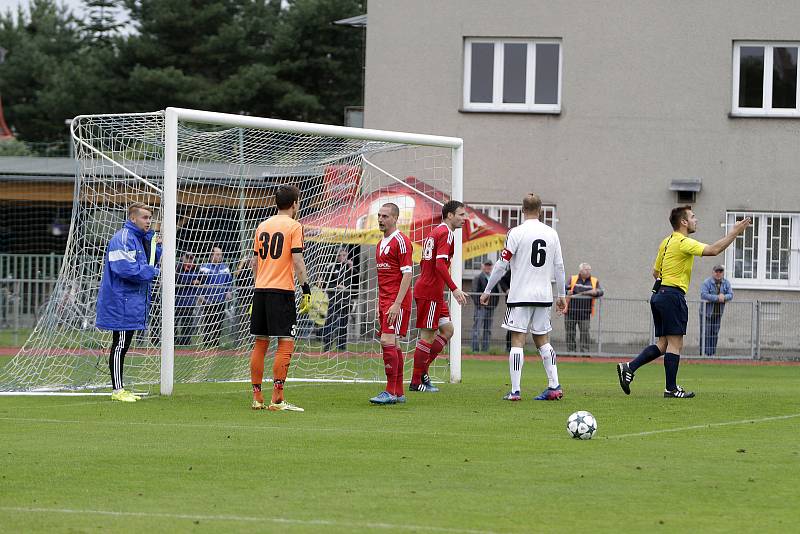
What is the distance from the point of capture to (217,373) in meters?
16.2

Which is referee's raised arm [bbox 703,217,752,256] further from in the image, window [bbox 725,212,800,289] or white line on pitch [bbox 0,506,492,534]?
window [bbox 725,212,800,289]

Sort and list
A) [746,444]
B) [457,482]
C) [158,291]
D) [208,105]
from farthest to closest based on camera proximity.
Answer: [208,105] → [158,291] → [746,444] → [457,482]

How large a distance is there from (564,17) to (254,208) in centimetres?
1169

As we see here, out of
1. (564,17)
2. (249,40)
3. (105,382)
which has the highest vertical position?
(249,40)

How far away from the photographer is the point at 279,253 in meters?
12.9

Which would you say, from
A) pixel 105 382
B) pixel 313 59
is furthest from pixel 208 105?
pixel 105 382

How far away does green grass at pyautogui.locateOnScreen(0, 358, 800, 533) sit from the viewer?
7225 millimetres

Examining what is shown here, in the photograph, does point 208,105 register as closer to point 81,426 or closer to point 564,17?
point 564,17

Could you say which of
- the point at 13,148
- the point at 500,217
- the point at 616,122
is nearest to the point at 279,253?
the point at 500,217

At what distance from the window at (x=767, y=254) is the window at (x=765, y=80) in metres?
2.31

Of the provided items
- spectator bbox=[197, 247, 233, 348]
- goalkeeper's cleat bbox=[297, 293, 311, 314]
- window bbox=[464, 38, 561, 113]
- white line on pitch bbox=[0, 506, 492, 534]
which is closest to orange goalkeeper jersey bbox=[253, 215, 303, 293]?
goalkeeper's cleat bbox=[297, 293, 311, 314]

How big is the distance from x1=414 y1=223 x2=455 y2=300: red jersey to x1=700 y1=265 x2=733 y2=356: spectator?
10.6 meters

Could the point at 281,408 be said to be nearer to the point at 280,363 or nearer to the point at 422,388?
the point at 280,363

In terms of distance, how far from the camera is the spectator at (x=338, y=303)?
18375 millimetres
